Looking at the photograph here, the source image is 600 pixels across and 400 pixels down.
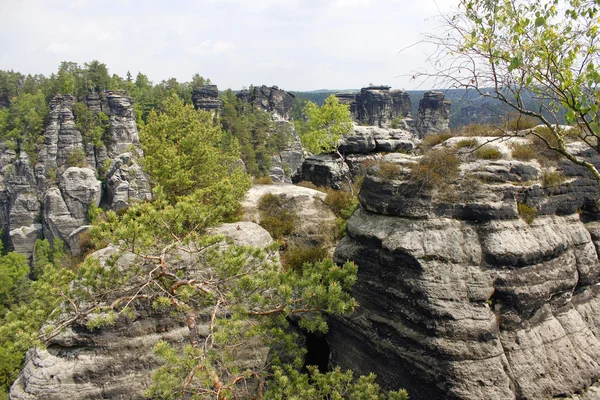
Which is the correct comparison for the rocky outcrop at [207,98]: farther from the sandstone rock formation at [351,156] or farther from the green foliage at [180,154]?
the green foliage at [180,154]

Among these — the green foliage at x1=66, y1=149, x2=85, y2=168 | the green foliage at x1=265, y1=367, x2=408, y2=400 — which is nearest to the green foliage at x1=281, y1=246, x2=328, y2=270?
the green foliage at x1=265, y1=367, x2=408, y2=400

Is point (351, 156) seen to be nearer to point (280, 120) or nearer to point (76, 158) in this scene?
point (76, 158)

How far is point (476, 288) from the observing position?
10734 mm

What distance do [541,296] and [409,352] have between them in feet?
14.1

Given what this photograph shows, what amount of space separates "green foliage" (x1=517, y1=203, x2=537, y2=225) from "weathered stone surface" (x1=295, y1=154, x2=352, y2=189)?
21587 mm

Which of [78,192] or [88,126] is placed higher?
[88,126]

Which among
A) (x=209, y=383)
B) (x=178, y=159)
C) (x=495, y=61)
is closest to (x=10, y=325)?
(x=209, y=383)

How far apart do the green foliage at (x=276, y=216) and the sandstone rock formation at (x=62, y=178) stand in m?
48.6

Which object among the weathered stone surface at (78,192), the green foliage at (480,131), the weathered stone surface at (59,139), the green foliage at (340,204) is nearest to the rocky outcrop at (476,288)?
the green foliage at (480,131)

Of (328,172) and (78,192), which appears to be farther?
(78,192)

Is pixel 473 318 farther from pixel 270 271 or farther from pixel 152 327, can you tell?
pixel 152 327

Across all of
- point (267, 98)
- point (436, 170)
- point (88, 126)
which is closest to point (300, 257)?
point (436, 170)

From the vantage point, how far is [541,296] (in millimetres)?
11172

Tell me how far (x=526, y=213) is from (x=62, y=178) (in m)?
73.4
